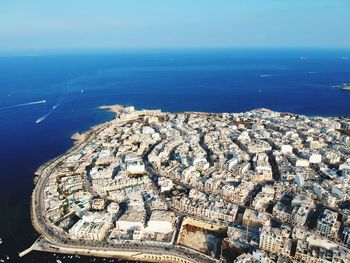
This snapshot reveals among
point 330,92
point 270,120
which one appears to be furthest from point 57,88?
point 330,92

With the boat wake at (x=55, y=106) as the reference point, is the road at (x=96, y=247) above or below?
below

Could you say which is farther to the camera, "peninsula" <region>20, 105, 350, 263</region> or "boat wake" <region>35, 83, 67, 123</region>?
"boat wake" <region>35, 83, 67, 123</region>

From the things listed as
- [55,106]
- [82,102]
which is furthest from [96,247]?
[82,102]

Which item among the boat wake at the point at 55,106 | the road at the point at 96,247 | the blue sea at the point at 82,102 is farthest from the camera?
the boat wake at the point at 55,106

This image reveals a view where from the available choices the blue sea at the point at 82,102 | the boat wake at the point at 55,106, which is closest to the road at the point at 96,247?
the blue sea at the point at 82,102

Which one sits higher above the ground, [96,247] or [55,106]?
[55,106]

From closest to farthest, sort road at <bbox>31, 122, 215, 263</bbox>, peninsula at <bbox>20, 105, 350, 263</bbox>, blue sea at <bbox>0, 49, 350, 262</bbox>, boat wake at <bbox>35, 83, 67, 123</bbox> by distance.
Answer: road at <bbox>31, 122, 215, 263</bbox>
peninsula at <bbox>20, 105, 350, 263</bbox>
blue sea at <bbox>0, 49, 350, 262</bbox>
boat wake at <bbox>35, 83, 67, 123</bbox>

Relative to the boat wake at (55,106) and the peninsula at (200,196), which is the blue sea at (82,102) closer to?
the boat wake at (55,106)

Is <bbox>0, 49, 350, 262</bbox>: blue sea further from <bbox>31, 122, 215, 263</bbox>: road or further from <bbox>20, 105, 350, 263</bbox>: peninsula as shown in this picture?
<bbox>20, 105, 350, 263</bbox>: peninsula

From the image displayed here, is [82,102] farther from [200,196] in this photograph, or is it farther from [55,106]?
[200,196]

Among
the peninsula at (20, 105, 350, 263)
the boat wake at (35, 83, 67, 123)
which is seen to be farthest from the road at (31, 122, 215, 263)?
the boat wake at (35, 83, 67, 123)
